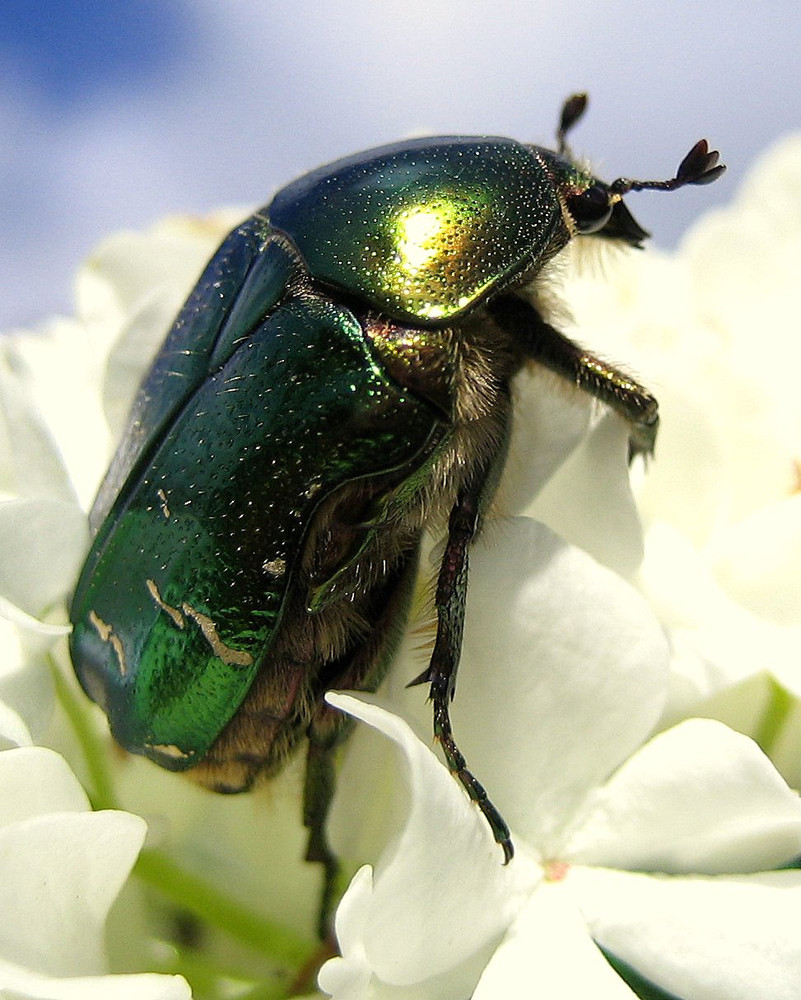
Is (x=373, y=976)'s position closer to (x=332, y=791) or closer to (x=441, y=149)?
(x=332, y=791)

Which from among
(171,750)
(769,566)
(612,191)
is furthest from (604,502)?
(171,750)

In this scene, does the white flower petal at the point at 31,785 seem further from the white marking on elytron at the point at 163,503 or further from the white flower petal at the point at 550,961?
the white flower petal at the point at 550,961

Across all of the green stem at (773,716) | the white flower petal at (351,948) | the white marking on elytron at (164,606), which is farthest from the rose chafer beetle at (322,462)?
the green stem at (773,716)

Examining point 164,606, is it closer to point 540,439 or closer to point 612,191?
point 540,439

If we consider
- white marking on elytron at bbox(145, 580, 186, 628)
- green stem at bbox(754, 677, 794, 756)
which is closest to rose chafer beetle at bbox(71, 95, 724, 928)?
white marking on elytron at bbox(145, 580, 186, 628)

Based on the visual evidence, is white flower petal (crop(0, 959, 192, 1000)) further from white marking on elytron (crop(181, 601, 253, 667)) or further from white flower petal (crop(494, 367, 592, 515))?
white flower petal (crop(494, 367, 592, 515))

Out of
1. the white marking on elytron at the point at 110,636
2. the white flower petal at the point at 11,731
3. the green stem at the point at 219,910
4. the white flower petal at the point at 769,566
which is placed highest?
the white flower petal at the point at 769,566

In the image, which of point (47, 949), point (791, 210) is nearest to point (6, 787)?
point (47, 949)

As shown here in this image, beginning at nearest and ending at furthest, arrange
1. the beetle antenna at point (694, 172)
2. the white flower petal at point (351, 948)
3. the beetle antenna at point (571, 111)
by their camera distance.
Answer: the white flower petal at point (351, 948) → the beetle antenna at point (694, 172) → the beetle antenna at point (571, 111)
